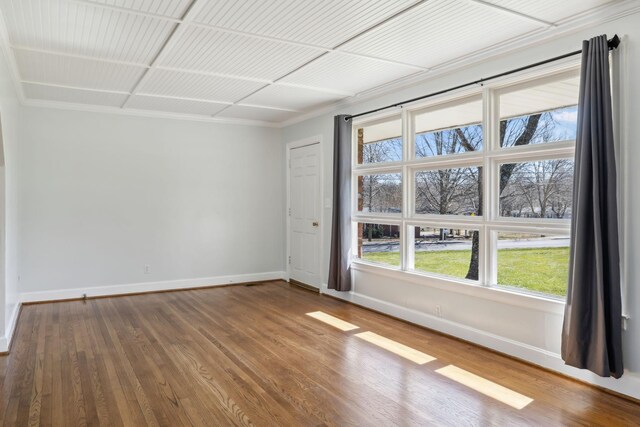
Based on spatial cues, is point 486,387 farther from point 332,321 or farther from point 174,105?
point 174,105

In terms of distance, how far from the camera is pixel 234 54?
380 centimetres

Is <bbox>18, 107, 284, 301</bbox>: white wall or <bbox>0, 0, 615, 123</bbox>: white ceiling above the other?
<bbox>0, 0, 615, 123</bbox>: white ceiling

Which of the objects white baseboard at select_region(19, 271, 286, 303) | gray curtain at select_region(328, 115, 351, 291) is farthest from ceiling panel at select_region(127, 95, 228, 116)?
white baseboard at select_region(19, 271, 286, 303)

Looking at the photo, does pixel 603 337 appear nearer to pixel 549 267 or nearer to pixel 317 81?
pixel 549 267

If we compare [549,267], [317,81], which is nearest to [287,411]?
[549,267]

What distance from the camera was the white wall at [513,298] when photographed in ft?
9.41

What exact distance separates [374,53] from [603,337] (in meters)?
2.73

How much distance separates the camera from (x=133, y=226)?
6191 millimetres

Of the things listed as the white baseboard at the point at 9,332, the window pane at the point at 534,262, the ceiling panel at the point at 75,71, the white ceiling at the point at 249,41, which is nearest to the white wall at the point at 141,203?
the white ceiling at the point at 249,41

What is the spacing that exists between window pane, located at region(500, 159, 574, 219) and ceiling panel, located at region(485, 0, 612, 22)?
106 centimetres

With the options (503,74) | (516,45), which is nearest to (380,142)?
(503,74)

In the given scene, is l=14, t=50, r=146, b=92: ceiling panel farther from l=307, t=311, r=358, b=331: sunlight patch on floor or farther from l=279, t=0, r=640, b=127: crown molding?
l=307, t=311, r=358, b=331: sunlight patch on floor

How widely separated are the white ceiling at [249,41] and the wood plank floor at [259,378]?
2.57 m

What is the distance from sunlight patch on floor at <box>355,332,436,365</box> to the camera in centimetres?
365
